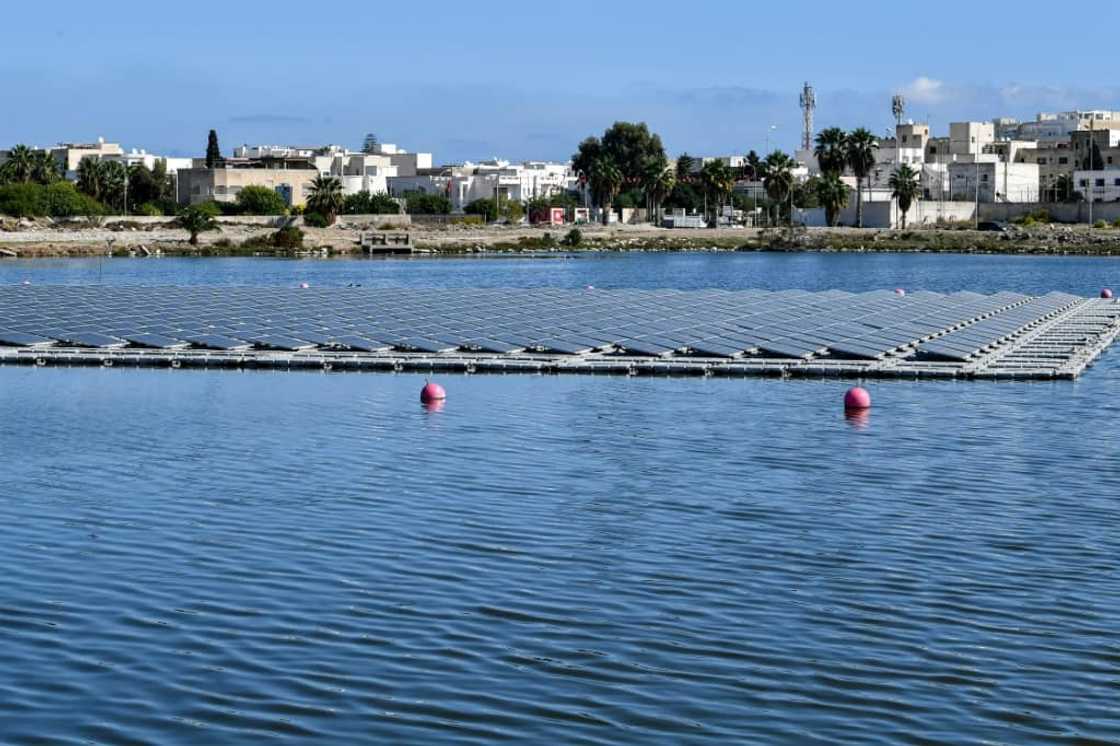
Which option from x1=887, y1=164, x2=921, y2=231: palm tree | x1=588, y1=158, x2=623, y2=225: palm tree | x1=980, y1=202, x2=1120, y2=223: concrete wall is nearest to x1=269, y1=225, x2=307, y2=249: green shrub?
x1=588, y1=158, x2=623, y2=225: palm tree

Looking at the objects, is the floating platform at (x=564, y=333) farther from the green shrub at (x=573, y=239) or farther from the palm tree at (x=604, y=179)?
the palm tree at (x=604, y=179)

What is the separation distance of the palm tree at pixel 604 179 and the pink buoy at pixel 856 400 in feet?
492

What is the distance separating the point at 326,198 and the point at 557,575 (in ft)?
502

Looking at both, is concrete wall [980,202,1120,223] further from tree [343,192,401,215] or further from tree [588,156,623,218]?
tree [343,192,401,215]

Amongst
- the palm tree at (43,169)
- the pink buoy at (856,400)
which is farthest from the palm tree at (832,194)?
the pink buoy at (856,400)

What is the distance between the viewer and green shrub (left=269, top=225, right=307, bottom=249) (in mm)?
163000

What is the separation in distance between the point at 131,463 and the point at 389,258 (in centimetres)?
13158

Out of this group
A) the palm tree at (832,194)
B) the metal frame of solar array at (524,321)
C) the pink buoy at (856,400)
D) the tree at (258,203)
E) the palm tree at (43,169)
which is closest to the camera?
the pink buoy at (856,400)

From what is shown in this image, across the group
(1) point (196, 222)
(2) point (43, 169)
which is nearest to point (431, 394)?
(1) point (196, 222)

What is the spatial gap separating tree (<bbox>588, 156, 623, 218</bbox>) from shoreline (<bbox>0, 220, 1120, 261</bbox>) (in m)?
Result: 6.49

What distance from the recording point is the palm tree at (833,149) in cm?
16438

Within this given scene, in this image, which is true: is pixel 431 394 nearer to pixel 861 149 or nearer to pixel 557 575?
pixel 557 575

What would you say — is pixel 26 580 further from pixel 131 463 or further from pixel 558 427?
pixel 558 427

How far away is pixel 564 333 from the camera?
47875mm
